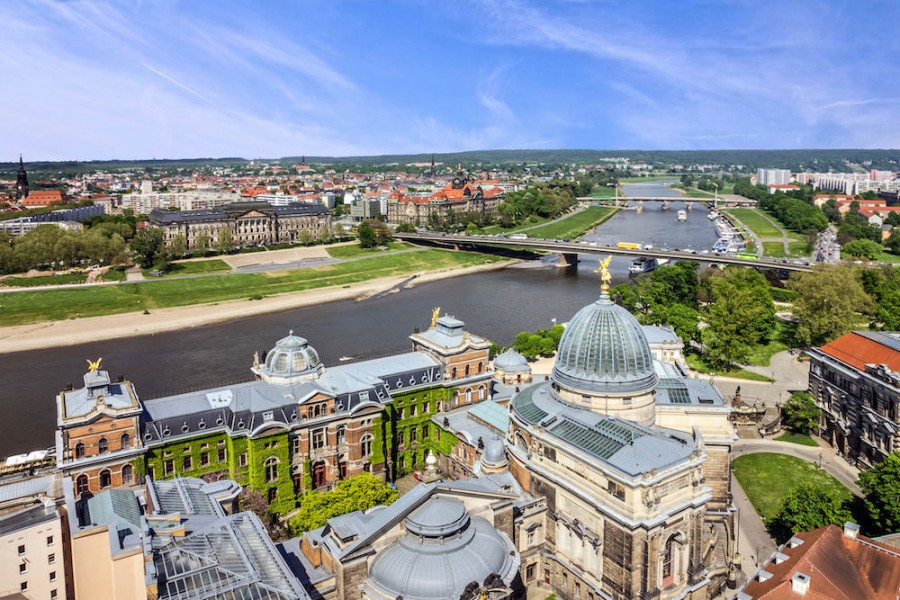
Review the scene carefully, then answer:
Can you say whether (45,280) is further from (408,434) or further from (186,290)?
(408,434)

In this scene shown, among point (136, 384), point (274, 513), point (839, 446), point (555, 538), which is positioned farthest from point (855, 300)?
point (136, 384)

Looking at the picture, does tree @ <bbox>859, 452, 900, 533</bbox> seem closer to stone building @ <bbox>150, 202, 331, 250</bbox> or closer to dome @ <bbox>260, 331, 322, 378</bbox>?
dome @ <bbox>260, 331, 322, 378</bbox>

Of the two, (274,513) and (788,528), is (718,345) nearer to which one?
(788,528)

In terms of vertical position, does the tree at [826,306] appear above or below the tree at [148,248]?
below

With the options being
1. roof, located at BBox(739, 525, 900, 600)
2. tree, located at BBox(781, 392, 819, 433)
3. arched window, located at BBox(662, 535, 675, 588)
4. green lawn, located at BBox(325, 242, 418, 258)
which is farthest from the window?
green lawn, located at BBox(325, 242, 418, 258)

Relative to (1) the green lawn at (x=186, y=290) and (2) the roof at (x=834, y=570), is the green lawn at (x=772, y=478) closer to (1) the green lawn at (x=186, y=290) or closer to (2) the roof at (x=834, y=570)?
(2) the roof at (x=834, y=570)

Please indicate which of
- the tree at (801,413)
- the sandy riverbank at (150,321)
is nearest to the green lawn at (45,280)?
the sandy riverbank at (150,321)
